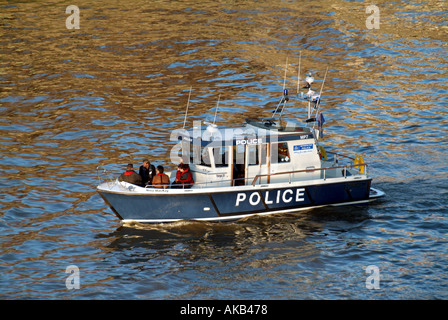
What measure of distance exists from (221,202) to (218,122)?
1063cm

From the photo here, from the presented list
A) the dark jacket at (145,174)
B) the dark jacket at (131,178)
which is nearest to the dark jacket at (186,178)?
the dark jacket at (145,174)

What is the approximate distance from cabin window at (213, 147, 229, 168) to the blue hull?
A: 1.06 meters

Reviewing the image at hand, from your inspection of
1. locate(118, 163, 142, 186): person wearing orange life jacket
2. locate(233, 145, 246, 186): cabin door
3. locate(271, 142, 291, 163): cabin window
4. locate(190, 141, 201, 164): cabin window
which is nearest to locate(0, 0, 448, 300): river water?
locate(233, 145, 246, 186): cabin door

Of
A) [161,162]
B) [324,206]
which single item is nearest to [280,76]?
[161,162]

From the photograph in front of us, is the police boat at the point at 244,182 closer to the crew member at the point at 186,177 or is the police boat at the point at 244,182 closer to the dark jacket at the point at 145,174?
the crew member at the point at 186,177

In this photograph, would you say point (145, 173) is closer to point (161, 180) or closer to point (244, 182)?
point (161, 180)

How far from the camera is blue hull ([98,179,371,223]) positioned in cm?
1953

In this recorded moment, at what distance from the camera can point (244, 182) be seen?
20344 millimetres

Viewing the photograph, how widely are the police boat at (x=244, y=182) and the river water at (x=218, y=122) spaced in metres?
0.57

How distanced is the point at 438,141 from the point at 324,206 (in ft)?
30.7

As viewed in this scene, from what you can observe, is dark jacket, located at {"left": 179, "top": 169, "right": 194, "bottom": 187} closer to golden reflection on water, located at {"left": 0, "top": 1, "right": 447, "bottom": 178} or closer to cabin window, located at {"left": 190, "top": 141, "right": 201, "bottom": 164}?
cabin window, located at {"left": 190, "top": 141, "right": 201, "bottom": 164}

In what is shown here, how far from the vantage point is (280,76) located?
36875 mm

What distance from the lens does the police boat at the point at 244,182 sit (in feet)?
64.4
